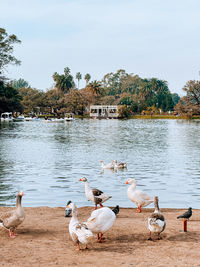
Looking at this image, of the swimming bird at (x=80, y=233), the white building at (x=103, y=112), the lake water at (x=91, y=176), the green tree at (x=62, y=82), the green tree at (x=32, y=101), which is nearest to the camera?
the swimming bird at (x=80, y=233)

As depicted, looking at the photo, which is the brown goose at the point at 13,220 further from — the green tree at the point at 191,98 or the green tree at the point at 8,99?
the green tree at the point at 191,98

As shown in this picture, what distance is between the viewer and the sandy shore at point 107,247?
7.84m

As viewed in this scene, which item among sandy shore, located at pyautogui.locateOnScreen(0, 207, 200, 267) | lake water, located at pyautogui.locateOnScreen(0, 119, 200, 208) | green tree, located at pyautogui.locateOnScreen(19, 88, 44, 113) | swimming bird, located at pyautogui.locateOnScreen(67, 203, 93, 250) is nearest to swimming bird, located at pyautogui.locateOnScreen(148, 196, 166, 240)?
sandy shore, located at pyautogui.locateOnScreen(0, 207, 200, 267)

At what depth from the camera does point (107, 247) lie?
8.72 m

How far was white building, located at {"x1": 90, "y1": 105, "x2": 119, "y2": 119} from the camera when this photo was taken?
149375 mm

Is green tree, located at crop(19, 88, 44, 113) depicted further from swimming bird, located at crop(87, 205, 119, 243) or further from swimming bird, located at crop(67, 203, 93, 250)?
swimming bird, located at crop(67, 203, 93, 250)

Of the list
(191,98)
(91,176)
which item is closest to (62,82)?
(191,98)

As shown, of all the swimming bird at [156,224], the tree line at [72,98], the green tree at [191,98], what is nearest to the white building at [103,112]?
the tree line at [72,98]

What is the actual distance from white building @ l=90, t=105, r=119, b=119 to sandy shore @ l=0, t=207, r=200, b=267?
A: 138455 millimetres

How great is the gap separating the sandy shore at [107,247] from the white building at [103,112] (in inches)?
5451

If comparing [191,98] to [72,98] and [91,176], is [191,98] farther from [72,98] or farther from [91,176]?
[91,176]

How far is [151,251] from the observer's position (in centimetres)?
840

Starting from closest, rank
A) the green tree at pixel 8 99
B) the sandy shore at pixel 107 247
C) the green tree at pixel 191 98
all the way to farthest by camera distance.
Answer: the sandy shore at pixel 107 247
the green tree at pixel 8 99
the green tree at pixel 191 98

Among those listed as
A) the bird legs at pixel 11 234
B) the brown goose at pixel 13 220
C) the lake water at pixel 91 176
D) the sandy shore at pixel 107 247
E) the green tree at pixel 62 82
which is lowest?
the lake water at pixel 91 176
